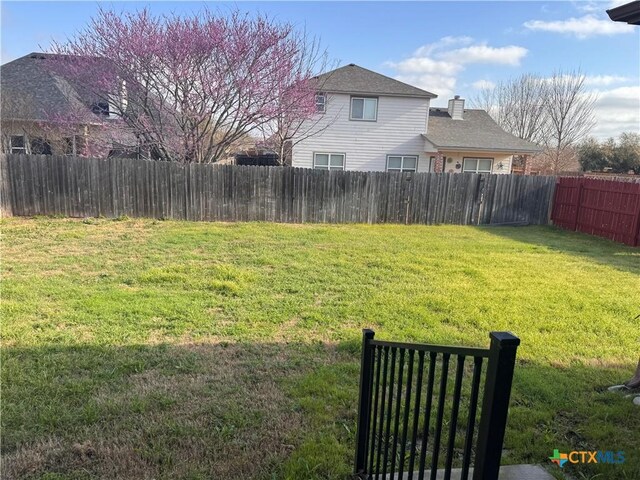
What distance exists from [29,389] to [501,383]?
10.9 ft

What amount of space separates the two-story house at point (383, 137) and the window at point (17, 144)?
34.6 feet

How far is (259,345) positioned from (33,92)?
18282 mm

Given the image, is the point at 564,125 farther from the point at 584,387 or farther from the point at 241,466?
the point at 241,466

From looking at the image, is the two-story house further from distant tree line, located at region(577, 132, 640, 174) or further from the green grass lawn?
distant tree line, located at region(577, 132, 640, 174)

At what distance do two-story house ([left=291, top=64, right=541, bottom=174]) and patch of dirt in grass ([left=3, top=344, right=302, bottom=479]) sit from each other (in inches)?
564

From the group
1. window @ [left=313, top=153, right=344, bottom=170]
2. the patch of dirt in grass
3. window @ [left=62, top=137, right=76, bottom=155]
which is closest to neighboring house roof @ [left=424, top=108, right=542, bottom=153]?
window @ [left=313, top=153, right=344, bottom=170]

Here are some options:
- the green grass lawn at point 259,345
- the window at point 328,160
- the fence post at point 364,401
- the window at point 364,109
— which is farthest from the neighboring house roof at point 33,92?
the fence post at point 364,401

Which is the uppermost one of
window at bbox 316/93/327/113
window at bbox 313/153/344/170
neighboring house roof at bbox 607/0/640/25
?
window at bbox 316/93/327/113

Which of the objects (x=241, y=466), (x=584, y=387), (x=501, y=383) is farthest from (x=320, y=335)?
(x=501, y=383)

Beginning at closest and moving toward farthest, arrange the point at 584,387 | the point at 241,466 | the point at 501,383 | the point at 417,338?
1. the point at 501,383
2. the point at 241,466
3. the point at 584,387
4. the point at 417,338

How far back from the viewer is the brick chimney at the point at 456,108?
765 inches

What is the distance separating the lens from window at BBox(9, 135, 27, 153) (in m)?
15.8

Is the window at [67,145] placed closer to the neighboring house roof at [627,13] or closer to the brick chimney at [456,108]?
the brick chimney at [456,108]

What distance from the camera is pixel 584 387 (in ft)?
10.7
